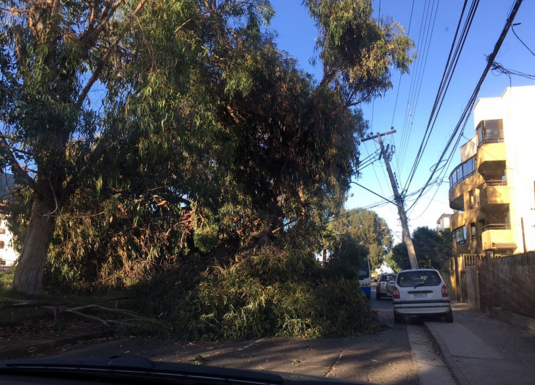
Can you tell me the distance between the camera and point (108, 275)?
46.9 feet

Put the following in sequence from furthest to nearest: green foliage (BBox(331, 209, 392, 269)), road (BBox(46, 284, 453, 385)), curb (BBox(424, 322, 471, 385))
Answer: green foliage (BBox(331, 209, 392, 269))
road (BBox(46, 284, 453, 385))
curb (BBox(424, 322, 471, 385))

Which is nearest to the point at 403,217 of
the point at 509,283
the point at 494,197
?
the point at 494,197

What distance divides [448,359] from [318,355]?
2.46m

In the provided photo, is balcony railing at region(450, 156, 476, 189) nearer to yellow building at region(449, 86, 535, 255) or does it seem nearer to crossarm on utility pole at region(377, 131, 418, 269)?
yellow building at region(449, 86, 535, 255)

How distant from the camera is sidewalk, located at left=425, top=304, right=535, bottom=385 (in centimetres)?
714

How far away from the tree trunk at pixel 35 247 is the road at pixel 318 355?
299 cm

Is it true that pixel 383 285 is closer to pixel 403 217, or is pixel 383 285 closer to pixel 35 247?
pixel 403 217

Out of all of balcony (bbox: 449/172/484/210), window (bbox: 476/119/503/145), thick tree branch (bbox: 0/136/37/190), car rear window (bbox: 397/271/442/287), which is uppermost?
window (bbox: 476/119/503/145)

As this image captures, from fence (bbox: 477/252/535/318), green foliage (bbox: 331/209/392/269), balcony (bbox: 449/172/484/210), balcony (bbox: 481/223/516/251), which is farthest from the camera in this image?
green foliage (bbox: 331/209/392/269)

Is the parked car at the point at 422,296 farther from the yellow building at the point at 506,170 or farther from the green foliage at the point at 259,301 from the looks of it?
the yellow building at the point at 506,170

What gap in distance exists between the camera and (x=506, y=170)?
2688 cm

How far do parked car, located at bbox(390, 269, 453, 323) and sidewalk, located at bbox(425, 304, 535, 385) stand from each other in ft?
1.60

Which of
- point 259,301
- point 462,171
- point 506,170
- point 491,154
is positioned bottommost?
point 259,301

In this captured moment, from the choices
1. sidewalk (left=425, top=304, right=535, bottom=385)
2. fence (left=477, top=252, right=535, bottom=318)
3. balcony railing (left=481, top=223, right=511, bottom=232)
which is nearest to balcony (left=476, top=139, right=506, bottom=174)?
balcony railing (left=481, top=223, right=511, bottom=232)
